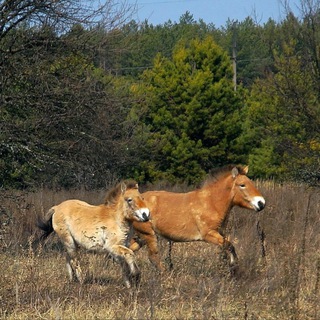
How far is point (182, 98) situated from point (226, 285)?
31.7 metres

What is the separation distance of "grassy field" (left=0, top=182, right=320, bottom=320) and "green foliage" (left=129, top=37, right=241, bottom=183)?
26625 millimetres

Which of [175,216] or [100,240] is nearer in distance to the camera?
[100,240]

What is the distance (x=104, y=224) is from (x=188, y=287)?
2140 millimetres

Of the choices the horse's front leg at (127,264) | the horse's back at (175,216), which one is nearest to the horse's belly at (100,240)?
the horse's front leg at (127,264)

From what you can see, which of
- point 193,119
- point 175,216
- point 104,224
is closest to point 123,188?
point 104,224

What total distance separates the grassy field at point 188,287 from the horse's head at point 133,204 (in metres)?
0.79

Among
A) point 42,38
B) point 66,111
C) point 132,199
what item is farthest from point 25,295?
point 42,38

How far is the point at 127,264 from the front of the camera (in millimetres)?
9805

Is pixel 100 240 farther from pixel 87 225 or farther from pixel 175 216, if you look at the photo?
pixel 175 216

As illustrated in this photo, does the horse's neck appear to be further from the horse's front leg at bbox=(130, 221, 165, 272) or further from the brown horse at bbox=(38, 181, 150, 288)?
the brown horse at bbox=(38, 181, 150, 288)

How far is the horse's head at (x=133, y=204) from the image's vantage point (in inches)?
405

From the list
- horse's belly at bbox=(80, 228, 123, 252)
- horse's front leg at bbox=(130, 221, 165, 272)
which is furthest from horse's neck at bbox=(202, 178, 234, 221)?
horse's belly at bbox=(80, 228, 123, 252)

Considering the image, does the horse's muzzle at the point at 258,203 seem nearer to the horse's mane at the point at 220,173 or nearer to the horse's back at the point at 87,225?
the horse's mane at the point at 220,173

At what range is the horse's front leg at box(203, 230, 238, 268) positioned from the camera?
10.4 m
